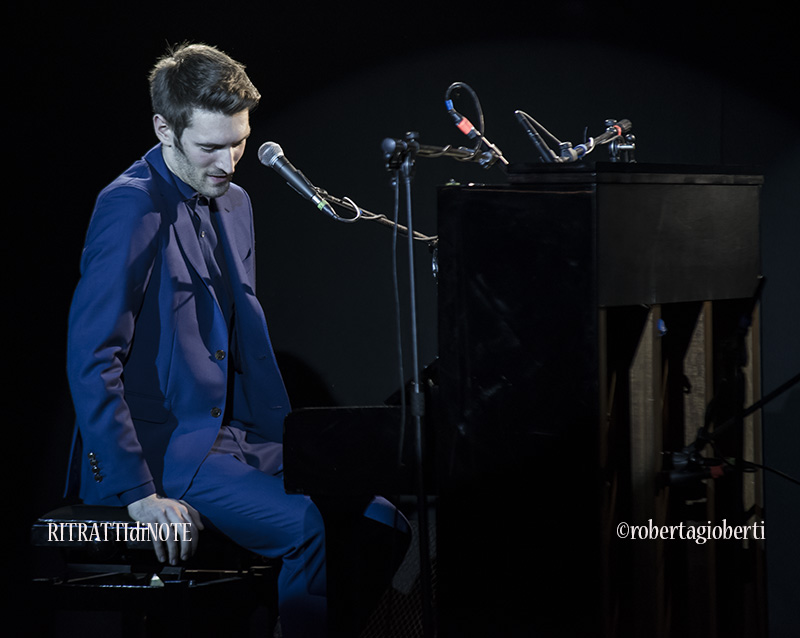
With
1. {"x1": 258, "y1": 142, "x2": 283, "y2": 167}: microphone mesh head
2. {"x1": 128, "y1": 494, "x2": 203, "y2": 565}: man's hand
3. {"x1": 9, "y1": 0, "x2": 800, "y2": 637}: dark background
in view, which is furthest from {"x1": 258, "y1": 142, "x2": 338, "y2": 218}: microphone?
{"x1": 9, "y1": 0, "x2": 800, "y2": 637}: dark background

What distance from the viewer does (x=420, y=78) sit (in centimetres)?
321

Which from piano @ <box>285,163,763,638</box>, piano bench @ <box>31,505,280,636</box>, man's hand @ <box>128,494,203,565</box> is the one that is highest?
piano @ <box>285,163,763,638</box>

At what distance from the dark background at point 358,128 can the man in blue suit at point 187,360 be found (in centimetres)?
75

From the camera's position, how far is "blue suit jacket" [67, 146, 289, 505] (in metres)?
2.18

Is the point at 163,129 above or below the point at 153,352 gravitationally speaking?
above

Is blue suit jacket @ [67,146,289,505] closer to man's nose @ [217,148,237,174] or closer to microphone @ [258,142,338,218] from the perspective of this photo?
man's nose @ [217,148,237,174]

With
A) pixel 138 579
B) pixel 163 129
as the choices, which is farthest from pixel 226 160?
pixel 138 579

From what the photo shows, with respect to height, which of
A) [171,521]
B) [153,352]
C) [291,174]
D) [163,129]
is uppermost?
[163,129]

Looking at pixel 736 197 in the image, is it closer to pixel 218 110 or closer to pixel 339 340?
pixel 218 110

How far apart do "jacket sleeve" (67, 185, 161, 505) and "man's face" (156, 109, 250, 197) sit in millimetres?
248

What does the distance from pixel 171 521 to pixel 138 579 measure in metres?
0.18

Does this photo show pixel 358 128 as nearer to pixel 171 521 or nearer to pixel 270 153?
pixel 270 153

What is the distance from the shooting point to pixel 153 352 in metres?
2.35

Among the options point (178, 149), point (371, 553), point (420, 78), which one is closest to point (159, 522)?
point (371, 553)
